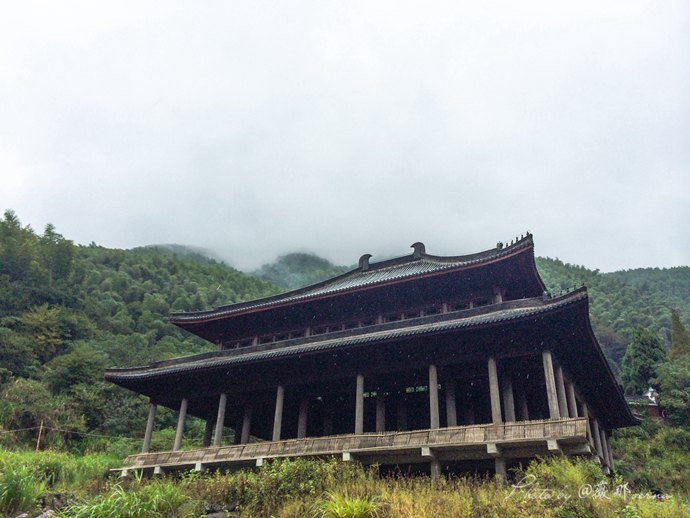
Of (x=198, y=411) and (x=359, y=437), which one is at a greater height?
(x=198, y=411)

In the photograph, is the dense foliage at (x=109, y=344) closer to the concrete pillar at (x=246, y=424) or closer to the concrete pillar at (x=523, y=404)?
the concrete pillar at (x=523, y=404)

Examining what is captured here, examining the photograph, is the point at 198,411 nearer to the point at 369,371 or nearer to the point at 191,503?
the point at 369,371

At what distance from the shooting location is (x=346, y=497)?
14133mm

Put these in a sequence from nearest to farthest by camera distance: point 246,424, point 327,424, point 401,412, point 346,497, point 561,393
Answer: point 346,497 < point 561,393 < point 401,412 < point 327,424 < point 246,424

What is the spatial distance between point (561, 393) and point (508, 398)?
6.53ft

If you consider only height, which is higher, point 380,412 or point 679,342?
point 679,342

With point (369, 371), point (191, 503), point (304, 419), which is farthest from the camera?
point (304, 419)

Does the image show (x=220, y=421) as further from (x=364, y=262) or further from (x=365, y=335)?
(x=364, y=262)

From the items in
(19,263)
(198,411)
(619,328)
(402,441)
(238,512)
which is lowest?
(238,512)

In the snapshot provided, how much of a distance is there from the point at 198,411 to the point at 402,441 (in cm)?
1569

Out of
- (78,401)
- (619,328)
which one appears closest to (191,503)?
(78,401)

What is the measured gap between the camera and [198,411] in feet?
106

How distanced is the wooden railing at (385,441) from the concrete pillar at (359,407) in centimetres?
126

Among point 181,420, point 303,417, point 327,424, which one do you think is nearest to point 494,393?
point 303,417
